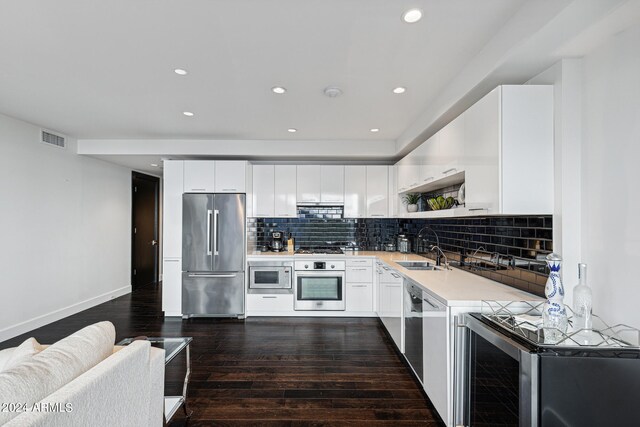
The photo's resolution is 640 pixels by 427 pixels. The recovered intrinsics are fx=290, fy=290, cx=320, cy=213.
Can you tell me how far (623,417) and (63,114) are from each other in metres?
5.09

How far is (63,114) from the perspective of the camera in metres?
3.31

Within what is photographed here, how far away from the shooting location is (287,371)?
8.71 ft

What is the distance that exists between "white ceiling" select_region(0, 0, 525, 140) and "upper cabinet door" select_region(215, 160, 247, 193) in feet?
2.69

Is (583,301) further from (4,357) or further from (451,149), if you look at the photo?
(4,357)

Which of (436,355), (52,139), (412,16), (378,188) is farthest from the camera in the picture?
(378,188)

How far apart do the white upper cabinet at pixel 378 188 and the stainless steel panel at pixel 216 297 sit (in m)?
2.24

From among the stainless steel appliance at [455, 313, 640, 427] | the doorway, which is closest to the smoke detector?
the stainless steel appliance at [455, 313, 640, 427]

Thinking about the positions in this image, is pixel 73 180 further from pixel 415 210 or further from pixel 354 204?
pixel 415 210

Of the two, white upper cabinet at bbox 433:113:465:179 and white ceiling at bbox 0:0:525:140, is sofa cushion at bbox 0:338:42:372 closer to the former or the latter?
white ceiling at bbox 0:0:525:140

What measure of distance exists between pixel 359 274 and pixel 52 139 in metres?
4.57

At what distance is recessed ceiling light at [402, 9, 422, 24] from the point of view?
1.65m

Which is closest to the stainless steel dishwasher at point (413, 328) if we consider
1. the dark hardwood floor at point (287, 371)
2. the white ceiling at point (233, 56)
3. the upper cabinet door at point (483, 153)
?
the dark hardwood floor at point (287, 371)

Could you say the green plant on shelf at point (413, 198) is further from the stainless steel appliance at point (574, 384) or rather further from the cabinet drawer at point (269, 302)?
the stainless steel appliance at point (574, 384)

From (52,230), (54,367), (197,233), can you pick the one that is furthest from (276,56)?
(52,230)
